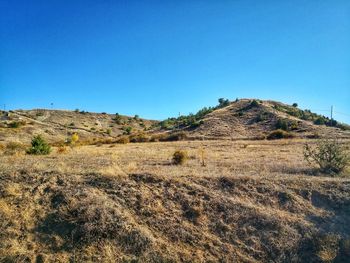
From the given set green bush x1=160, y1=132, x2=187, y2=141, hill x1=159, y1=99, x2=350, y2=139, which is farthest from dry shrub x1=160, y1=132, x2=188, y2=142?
hill x1=159, y1=99, x2=350, y2=139

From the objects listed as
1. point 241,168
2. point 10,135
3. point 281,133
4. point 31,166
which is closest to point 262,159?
point 241,168

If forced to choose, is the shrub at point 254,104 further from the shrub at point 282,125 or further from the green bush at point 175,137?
the green bush at point 175,137

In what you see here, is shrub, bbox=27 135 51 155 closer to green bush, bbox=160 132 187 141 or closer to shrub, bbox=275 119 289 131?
green bush, bbox=160 132 187 141

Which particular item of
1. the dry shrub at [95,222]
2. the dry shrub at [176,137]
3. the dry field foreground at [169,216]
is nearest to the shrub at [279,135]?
the dry shrub at [176,137]

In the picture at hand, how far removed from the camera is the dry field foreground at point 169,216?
461 inches

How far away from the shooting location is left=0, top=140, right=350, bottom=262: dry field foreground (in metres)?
11.7

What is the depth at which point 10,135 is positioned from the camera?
57500mm

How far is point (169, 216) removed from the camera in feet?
43.8

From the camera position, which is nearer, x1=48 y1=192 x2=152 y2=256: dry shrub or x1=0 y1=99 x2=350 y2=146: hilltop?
x1=48 y1=192 x2=152 y2=256: dry shrub

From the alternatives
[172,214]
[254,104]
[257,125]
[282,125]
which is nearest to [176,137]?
[257,125]

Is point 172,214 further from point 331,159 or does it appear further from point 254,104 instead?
point 254,104

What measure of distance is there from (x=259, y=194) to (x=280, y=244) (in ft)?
9.37

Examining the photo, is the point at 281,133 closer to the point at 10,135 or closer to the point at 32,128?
the point at 10,135

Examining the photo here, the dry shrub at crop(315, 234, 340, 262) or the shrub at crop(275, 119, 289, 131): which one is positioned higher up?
the shrub at crop(275, 119, 289, 131)
